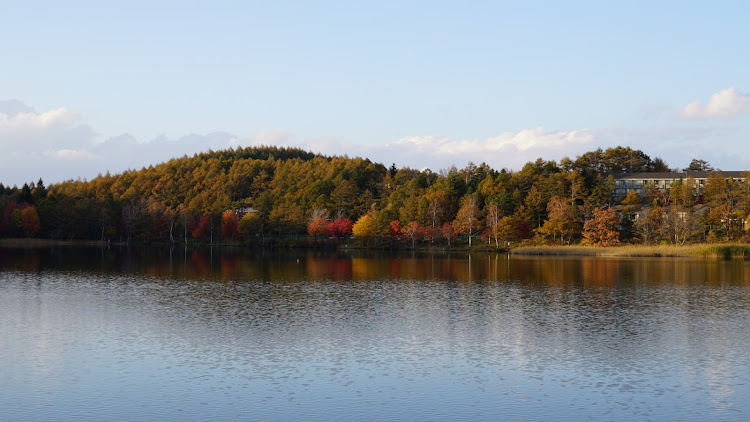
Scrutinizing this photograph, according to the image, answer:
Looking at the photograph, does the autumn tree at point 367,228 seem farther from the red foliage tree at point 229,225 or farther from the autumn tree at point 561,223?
the autumn tree at point 561,223

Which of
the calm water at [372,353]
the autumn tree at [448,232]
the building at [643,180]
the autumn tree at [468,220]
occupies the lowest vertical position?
the calm water at [372,353]

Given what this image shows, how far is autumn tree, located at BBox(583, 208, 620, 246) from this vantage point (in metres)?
92.6

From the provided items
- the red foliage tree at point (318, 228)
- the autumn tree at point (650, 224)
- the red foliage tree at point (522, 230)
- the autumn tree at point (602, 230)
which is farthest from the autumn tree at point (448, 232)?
the autumn tree at point (650, 224)

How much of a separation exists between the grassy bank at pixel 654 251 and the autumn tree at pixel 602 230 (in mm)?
4173

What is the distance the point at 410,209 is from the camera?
11444cm

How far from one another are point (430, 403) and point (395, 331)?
A: 9610 mm

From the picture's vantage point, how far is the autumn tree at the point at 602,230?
304ft

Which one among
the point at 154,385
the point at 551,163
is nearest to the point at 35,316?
the point at 154,385

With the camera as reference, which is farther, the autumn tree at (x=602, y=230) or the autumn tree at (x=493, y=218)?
the autumn tree at (x=493, y=218)

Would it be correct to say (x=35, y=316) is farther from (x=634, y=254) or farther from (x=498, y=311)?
(x=634, y=254)

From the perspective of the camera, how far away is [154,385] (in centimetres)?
1781

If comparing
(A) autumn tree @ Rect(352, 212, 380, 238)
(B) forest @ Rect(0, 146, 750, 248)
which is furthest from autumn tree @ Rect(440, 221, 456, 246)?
(A) autumn tree @ Rect(352, 212, 380, 238)

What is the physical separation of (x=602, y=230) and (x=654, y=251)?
14042 mm

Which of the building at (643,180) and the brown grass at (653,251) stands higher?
the building at (643,180)
